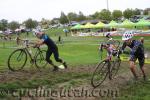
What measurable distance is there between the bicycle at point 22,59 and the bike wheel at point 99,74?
380 centimetres

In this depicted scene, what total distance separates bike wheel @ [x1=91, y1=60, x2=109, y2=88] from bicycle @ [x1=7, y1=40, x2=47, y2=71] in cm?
380

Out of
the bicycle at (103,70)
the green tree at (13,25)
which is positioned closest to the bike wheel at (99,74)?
the bicycle at (103,70)

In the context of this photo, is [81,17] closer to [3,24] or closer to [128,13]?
[128,13]

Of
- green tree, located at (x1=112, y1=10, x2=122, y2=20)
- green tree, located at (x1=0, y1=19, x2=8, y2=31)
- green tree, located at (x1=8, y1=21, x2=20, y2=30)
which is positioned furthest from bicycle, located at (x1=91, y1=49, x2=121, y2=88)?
green tree, located at (x1=8, y1=21, x2=20, y2=30)

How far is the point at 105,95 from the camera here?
1076 cm

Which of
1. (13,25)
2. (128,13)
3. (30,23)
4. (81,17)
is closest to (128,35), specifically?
(128,13)

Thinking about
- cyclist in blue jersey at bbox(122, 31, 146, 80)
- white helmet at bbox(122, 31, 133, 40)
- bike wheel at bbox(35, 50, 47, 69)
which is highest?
white helmet at bbox(122, 31, 133, 40)

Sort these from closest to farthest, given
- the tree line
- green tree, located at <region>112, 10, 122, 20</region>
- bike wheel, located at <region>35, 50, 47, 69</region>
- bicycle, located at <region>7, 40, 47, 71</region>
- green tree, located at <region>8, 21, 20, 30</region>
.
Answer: bicycle, located at <region>7, 40, 47, 71</region>
bike wheel, located at <region>35, 50, 47, 69</region>
the tree line
green tree, located at <region>112, 10, 122, 20</region>
green tree, located at <region>8, 21, 20, 30</region>

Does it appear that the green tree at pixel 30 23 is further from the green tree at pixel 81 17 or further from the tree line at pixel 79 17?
the green tree at pixel 81 17

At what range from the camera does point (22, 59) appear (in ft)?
48.0

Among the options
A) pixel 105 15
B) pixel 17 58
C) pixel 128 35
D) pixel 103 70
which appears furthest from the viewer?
pixel 105 15

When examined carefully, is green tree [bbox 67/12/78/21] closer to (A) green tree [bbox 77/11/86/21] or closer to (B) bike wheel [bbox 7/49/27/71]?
(A) green tree [bbox 77/11/86/21]

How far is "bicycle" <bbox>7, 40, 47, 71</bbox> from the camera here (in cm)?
1412

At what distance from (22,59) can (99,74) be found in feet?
13.9
